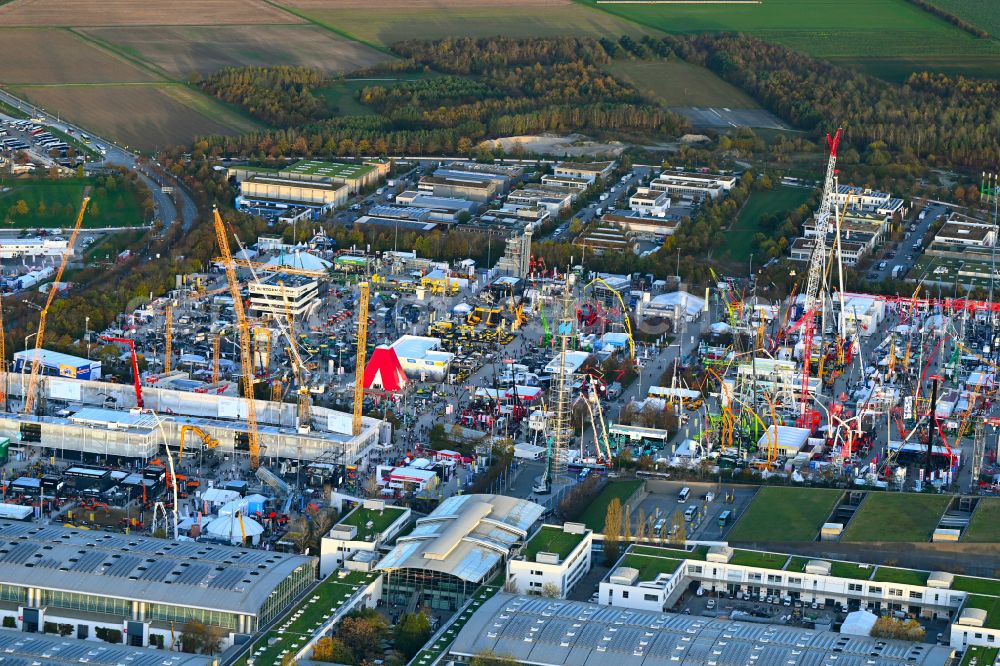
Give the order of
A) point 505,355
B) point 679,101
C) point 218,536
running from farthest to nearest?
point 679,101
point 505,355
point 218,536

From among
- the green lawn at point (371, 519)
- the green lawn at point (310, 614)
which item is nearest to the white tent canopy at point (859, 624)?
the green lawn at point (310, 614)

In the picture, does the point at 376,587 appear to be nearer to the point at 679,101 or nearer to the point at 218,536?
the point at 218,536

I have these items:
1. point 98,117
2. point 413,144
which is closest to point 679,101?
point 413,144

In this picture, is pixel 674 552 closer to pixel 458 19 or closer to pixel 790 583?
pixel 790 583

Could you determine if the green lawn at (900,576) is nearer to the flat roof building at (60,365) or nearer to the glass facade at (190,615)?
the glass facade at (190,615)

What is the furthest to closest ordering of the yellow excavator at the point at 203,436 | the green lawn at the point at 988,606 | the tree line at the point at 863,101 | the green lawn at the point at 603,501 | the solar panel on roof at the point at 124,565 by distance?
1. the tree line at the point at 863,101
2. the yellow excavator at the point at 203,436
3. the green lawn at the point at 603,501
4. the solar panel on roof at the point at 124,565
5. the green lawn at the point at 988,606

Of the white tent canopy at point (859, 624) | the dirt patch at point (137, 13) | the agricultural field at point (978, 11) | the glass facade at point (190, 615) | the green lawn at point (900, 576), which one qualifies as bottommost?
the glass facade at point (190, 615)
